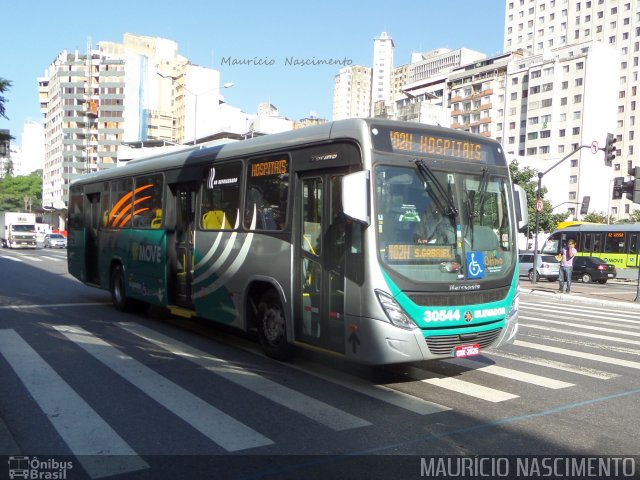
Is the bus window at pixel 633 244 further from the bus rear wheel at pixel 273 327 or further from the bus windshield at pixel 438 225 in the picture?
the bus rear wheel at pixel 273 327

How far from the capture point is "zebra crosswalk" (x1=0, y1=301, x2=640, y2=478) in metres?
5.00

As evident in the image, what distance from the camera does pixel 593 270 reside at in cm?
3152

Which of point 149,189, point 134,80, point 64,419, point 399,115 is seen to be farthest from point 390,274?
point 134,80

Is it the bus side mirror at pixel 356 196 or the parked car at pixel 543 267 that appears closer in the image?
the bus side mirror at pixel 356 196

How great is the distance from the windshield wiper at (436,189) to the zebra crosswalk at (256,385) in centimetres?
199

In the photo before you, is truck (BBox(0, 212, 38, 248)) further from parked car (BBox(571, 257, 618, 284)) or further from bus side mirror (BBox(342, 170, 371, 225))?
bus side mirror (BBox(342, 170, 371, 225))

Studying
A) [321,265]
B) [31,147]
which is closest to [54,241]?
[321,265]

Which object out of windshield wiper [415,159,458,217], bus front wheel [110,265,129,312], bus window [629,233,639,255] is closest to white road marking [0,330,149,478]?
windshield wiper [415,159,458,217]

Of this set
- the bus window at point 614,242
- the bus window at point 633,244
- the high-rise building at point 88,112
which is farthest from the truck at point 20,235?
the high-rise building at point 88,112

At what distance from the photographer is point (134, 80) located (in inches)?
4564

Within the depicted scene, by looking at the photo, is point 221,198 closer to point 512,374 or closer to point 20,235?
point 512,374

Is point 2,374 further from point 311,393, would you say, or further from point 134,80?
point 134,80

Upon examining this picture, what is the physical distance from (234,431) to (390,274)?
2220 millimetres

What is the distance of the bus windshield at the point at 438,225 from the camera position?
6.29 metres
